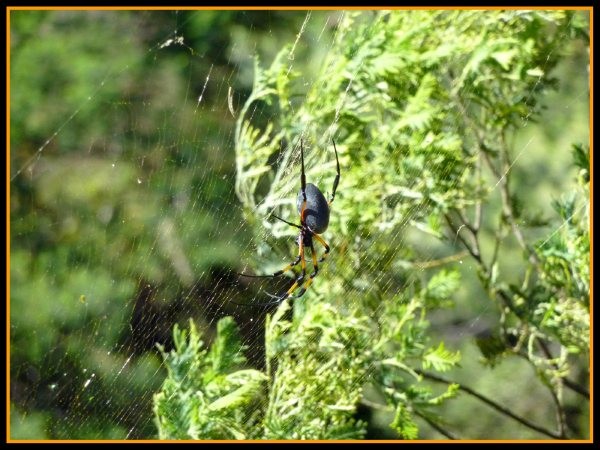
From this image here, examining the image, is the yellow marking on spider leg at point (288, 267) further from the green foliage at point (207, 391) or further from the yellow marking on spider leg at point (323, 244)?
the green foliage at point (207, 391)

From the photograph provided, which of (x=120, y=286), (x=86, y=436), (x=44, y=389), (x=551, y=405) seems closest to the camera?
(x=86, y=436)

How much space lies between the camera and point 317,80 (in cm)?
173

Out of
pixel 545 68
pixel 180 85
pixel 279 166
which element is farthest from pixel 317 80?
pixel 180 85

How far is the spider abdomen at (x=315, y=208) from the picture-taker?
1.55m

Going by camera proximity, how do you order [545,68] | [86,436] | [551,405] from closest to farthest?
[86,436], [545,68], [551,405]

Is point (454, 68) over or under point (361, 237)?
over

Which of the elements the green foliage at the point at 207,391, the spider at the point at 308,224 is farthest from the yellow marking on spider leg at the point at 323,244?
the green foliage at the point at 207,391

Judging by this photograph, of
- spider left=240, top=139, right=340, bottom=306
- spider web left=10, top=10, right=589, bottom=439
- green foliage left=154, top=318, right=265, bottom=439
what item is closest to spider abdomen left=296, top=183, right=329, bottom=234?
spider left=240, top=139, right=340, bottom=306

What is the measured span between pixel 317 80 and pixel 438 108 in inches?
9.5

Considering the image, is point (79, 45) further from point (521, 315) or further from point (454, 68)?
point (521, 315)

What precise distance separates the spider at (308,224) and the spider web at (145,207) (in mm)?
27

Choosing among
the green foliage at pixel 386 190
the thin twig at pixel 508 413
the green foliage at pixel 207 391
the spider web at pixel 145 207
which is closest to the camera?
the green foliage at pixel 207 391

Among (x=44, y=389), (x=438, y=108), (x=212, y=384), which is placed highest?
(x=438, y=108)

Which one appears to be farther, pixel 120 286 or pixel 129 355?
pixel 120 286
